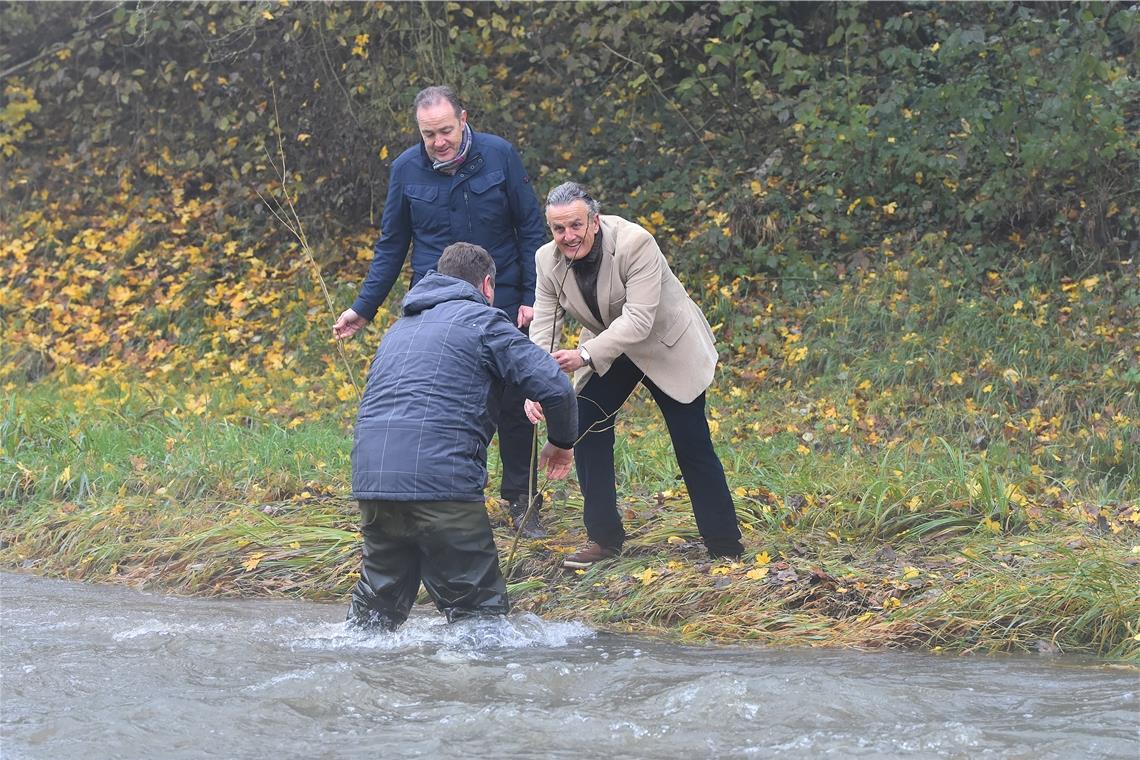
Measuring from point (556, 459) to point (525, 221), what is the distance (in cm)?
161

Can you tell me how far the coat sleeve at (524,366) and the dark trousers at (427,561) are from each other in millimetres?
465

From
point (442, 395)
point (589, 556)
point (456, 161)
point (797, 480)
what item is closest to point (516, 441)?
point (589, 556)

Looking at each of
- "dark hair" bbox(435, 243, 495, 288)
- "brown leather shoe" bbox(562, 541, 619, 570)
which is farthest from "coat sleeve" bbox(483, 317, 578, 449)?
"brown leather shoe" bbox(562, 541, 619, 570)

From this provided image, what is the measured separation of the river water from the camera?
4129 mm

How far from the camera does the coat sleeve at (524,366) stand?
16.3 feet

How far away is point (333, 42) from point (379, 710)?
8595 mm

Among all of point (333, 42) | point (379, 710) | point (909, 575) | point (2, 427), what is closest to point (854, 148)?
point (333, 42)

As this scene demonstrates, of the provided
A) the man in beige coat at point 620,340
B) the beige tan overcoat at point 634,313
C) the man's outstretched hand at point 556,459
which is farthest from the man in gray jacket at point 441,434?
the beige tan overcoat at point 634,313

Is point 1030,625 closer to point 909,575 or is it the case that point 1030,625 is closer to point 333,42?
point 909,575

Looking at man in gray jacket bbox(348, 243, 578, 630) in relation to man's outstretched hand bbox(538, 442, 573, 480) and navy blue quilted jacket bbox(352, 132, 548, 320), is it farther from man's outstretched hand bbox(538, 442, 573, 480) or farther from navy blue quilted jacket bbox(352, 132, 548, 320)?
navy blue quilted jacket bbox(352, 132, 548, 320)

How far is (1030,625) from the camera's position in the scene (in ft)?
17.6

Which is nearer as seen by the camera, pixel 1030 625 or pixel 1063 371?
pixel 1030 625

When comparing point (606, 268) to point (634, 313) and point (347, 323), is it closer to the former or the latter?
point (634, 313)

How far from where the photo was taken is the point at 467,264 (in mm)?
5184
